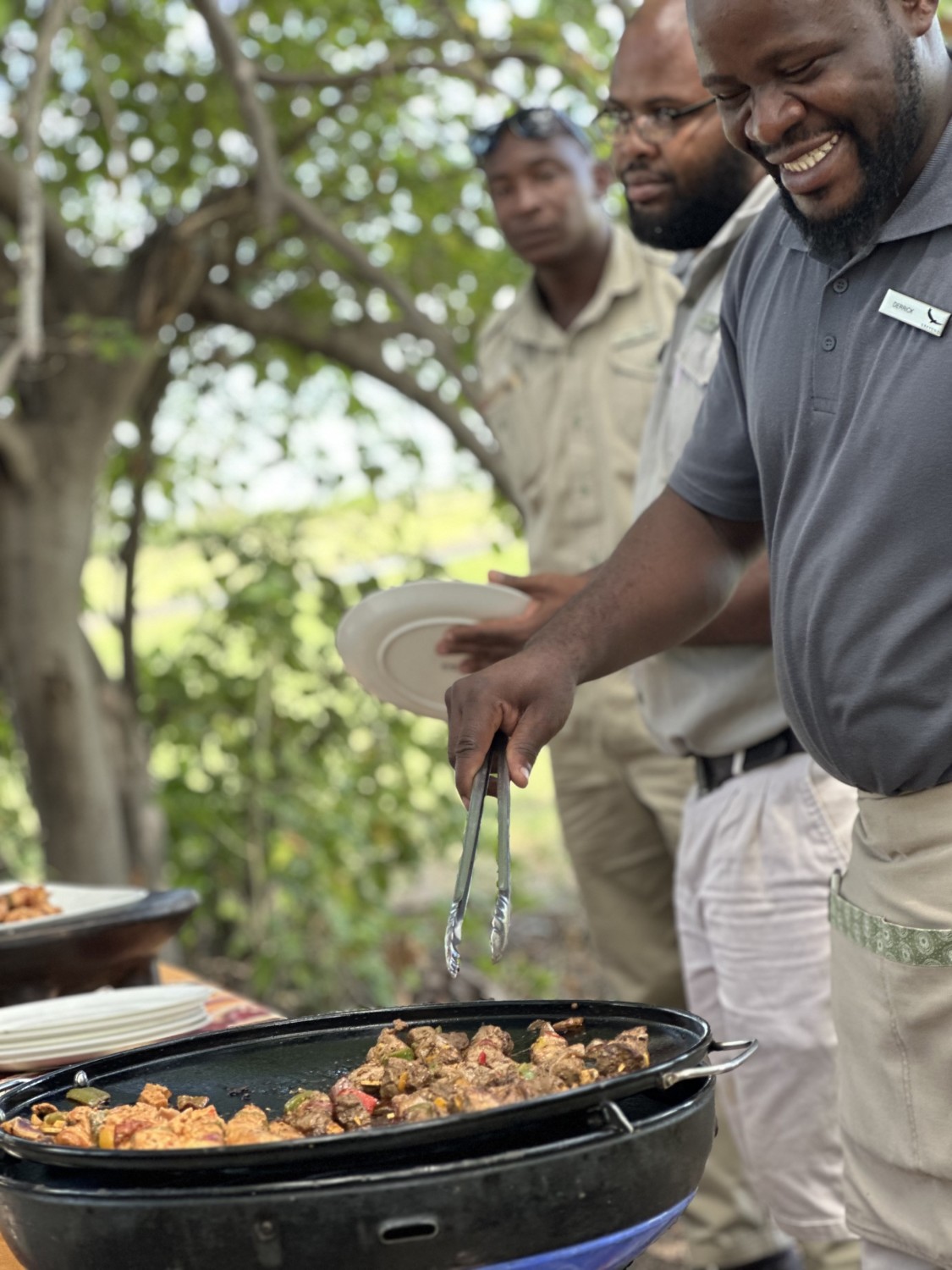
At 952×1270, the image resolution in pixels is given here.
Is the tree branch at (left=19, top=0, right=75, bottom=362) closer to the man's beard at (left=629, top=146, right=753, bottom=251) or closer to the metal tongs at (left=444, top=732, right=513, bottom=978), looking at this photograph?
the man's beard at (left=629, top=146, right=753, bottom=251)

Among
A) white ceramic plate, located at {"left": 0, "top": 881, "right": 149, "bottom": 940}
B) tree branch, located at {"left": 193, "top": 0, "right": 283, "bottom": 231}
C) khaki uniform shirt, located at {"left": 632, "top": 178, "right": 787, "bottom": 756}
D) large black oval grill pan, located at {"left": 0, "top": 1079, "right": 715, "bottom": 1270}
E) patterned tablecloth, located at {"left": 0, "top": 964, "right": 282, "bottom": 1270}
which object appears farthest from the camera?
tree branch, located at {"left": 193, "top": 0, "right": 283, "bottom": 231}

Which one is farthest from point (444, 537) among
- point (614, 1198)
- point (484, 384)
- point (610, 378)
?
point (614, 1198)

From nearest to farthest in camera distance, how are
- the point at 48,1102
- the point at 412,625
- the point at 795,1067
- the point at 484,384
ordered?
1. the point at 48,1102
2. the point at 412,625
3. the point at 795,1067
4. the point at 484,384

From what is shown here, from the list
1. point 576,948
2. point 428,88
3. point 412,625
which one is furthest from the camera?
point 576,948

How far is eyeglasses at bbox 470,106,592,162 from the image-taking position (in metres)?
3.49

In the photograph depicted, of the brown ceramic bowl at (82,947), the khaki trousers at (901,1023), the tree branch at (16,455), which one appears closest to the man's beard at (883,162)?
the khaki trousers at (901,1023)

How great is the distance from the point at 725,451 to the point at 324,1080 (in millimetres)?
810

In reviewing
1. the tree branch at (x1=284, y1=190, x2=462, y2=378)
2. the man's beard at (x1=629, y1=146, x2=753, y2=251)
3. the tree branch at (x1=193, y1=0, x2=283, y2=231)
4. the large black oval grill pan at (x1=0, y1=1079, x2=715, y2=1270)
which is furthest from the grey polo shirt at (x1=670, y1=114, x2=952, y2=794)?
the tree branch at (x1=284, y1=190, x2=462, y2=378)

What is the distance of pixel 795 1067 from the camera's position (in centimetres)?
249

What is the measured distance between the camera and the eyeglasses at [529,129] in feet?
11.4

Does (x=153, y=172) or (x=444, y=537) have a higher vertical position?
(x=153, y=172)

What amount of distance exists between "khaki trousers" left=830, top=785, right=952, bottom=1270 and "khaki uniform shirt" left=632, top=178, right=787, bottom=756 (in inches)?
29.7

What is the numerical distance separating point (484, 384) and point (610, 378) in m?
0.45

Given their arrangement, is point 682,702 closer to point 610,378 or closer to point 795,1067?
point 795,1067
